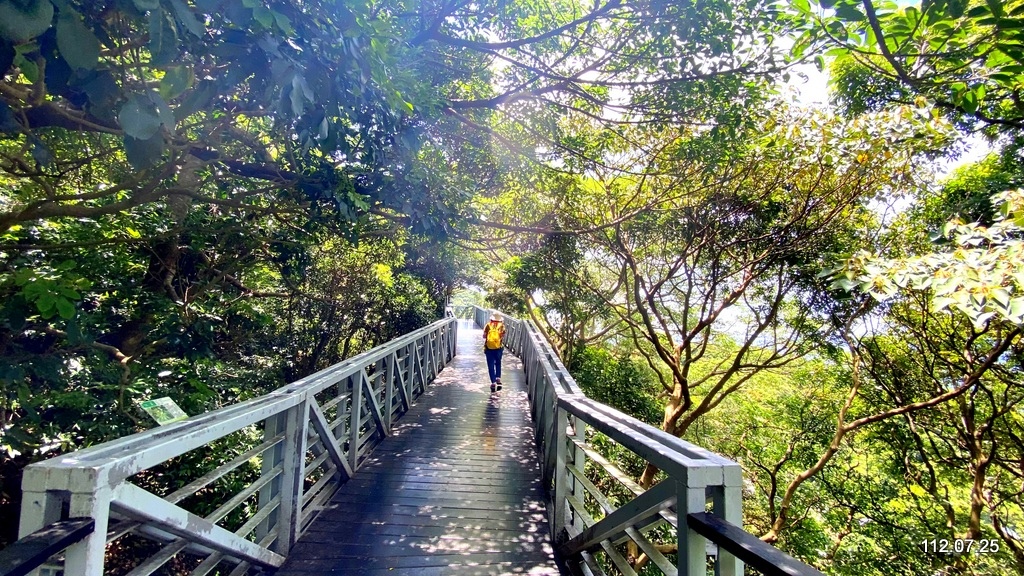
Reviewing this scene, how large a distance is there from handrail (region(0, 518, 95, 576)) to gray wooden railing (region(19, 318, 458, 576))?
40 millimetres

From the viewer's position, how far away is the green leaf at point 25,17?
119 cm

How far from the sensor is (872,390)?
307 inches

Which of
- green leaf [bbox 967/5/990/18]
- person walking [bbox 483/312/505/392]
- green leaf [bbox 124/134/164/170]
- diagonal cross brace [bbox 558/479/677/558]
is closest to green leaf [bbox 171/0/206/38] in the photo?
green leaf [bbox 124/134/164/170]

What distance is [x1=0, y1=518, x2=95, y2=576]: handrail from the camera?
3.13ft

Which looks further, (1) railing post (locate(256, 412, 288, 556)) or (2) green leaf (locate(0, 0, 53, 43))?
(1) railing post (locate(256, 412, 288, 556))

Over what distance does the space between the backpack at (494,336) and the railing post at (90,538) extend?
19.4ft

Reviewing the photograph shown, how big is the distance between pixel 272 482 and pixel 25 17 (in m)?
2.31

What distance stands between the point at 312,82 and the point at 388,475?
315 cm

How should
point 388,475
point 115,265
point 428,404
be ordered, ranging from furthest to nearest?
point 428,404, point 115,265, point 388,475

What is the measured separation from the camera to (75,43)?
51.3 inches

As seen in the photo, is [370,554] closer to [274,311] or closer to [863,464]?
[274,311]

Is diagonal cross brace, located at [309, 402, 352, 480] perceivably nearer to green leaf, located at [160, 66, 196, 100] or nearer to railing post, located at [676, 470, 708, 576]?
green leaf, located at [160, 66, 196, 100]

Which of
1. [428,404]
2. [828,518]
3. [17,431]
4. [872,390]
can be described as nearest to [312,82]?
[17,431]

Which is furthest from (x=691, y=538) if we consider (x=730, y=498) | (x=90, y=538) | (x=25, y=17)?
(x=25, y=17)
